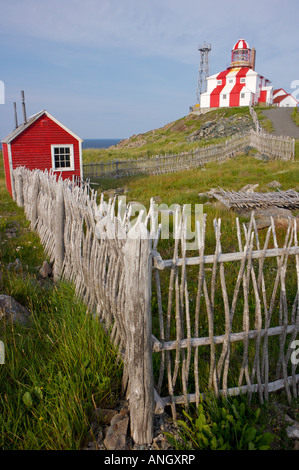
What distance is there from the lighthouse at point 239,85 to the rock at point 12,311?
4537cm

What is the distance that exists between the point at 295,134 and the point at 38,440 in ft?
94.6

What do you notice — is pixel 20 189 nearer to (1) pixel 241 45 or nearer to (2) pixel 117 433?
(2) pixel 117 433

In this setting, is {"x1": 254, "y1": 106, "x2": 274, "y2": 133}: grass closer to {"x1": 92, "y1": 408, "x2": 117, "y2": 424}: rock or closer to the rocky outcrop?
the rocky outcrop

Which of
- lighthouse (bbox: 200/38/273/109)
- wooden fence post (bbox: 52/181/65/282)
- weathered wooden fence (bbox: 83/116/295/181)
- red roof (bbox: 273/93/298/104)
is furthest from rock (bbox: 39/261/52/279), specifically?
red roof (bbox: 273/93/298/104)

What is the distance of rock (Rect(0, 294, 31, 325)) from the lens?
3.46 metres

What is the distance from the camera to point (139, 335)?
2.31 meters

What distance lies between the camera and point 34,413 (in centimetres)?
242

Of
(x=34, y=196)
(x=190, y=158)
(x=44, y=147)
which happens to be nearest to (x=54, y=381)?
(x=34, y=196)

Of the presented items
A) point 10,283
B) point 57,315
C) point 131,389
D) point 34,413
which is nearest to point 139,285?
point 131,389

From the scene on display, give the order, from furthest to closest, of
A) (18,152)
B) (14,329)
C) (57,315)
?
(18,152), (57,315), (14,329)

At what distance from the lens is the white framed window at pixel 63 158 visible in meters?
14.8

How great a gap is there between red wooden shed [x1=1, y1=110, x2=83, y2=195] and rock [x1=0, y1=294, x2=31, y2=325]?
11.2 m

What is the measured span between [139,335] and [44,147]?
1376 cm
